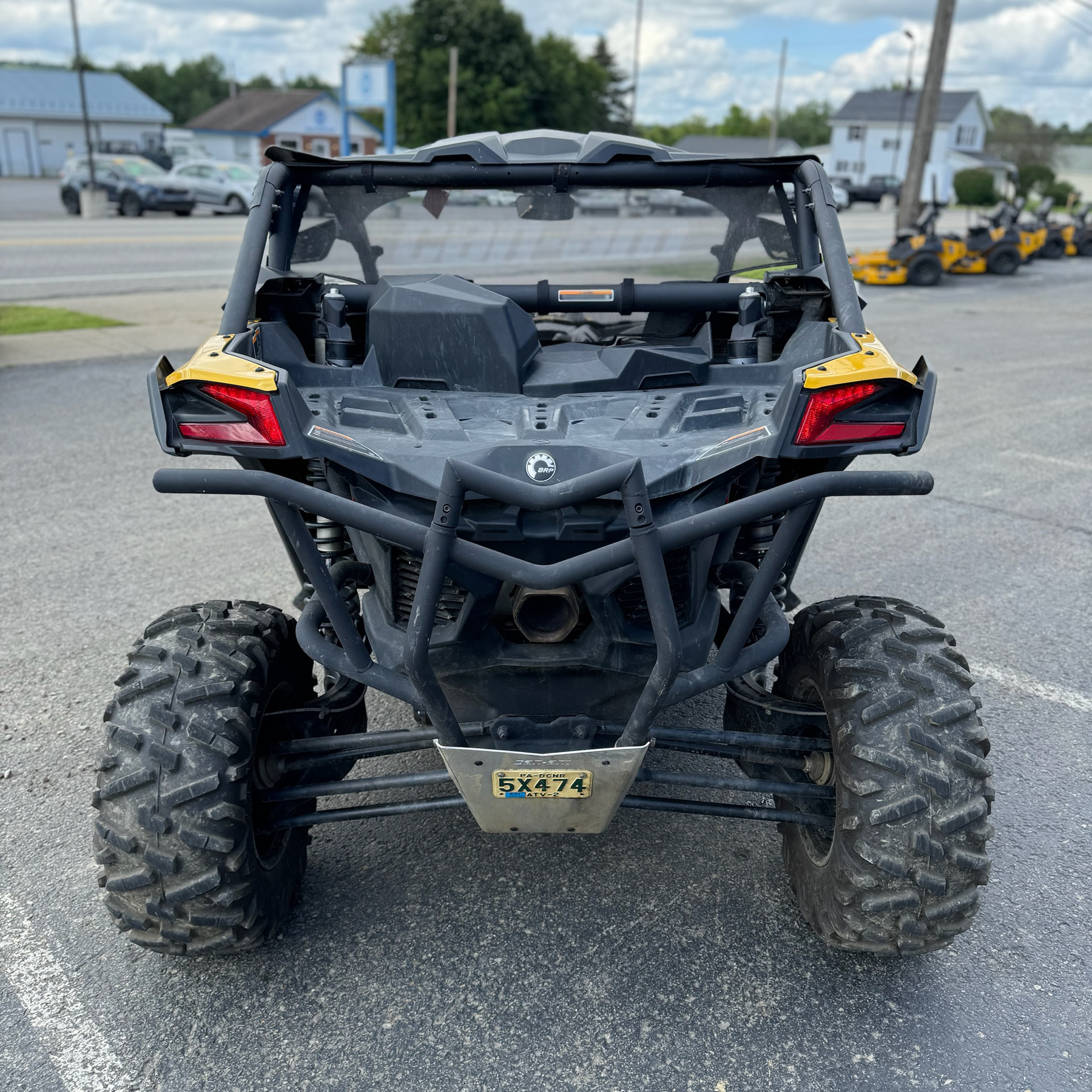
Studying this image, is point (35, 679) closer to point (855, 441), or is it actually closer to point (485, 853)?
point (485, 853)

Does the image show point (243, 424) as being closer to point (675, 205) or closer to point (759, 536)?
point (759, 536)

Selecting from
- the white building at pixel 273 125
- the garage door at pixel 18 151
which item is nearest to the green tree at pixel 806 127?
the white building at pixel 273 125

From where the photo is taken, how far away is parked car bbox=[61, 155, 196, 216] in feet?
92.9

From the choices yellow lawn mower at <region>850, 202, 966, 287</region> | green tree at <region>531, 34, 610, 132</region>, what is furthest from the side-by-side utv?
green tree at <region>531, 34, 610, 132</region>

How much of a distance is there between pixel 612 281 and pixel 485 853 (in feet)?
7.32

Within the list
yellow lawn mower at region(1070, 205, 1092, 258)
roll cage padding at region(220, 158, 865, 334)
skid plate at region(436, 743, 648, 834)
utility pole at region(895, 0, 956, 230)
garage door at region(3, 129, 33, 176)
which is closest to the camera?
skid plate at region(436, 743, 648, 834)

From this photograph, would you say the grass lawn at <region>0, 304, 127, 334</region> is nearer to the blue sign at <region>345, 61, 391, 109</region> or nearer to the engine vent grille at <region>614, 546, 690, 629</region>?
the engine vent grille at <region>614, 546, 690, 629</region>

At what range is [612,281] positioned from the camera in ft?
13.5

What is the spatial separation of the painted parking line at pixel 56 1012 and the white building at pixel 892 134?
89479mm

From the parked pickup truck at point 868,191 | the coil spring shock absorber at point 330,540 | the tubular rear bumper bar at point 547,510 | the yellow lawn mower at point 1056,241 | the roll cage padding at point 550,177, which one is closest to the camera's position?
the tubular rear bumper bar at point 547,510

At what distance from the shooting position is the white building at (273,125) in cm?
6762

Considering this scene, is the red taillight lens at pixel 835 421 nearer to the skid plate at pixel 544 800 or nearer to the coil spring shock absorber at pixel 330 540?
the skid plate at pixel 544 800

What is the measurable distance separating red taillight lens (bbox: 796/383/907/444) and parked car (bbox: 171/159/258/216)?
29.1 m


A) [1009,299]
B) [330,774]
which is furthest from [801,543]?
[1009,299]
